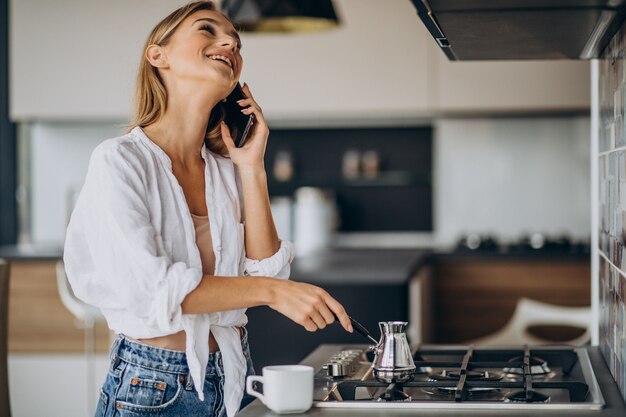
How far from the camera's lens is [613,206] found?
67.9 inches

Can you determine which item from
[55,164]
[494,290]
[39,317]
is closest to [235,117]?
[494,290]

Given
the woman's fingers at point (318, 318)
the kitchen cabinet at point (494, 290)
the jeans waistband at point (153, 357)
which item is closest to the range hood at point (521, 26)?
the woman's fingers at point (318, 318)

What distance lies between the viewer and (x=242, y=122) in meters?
1.95

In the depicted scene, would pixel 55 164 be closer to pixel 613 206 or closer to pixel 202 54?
pixel 202 54

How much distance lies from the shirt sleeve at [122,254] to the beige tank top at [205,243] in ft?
0.51

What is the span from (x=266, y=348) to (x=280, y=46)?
6.50ft

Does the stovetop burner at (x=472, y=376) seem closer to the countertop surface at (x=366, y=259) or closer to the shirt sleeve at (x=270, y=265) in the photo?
the shirt sleeve at (x=270, y=265)

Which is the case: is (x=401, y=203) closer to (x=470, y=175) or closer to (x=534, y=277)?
(x=470, y=175)

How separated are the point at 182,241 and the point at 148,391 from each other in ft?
0.88

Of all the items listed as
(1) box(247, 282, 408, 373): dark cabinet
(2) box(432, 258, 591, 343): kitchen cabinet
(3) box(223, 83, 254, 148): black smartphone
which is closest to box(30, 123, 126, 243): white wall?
(2) box(432, 258, 591, 343): kitchen cabinet

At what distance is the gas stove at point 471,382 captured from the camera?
4.65 ft

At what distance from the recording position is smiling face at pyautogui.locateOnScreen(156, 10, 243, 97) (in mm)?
1735

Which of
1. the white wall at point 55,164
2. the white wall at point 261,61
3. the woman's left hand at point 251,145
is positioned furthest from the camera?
the white wall at point 55,164

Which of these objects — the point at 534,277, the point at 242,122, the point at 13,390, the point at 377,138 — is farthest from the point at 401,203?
the point at 242,122
